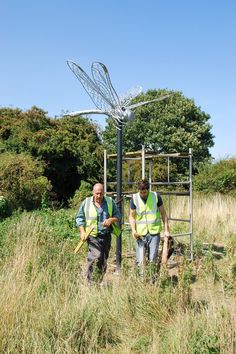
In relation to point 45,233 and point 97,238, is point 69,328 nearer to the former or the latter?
point 97,238

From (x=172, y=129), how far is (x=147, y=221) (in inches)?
1064


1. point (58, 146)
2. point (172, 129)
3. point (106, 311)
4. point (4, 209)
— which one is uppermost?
point (172, 129)

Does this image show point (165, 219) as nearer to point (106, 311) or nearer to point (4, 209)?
point (106, 311)

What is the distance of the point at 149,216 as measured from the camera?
6.33 metres

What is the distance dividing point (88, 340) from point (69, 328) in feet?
0.66

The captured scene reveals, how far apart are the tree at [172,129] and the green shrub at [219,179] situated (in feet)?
36.4

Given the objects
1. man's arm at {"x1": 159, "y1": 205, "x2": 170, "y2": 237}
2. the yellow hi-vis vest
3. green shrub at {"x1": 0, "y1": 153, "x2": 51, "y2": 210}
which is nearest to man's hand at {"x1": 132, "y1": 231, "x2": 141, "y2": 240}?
the yellow hi-vis vest

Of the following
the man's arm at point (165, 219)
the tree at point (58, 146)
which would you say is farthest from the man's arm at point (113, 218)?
the tree at point (58, 146)

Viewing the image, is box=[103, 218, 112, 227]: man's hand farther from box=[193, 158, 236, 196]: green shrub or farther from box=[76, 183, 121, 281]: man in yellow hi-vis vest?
box=[193, 158, 236, 196]: green shrub

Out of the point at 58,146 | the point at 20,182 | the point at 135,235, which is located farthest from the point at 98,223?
the point at 58,146

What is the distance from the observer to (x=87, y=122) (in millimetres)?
22625

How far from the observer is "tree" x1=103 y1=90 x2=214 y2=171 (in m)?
32.6

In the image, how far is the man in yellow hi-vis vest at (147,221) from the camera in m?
6.32

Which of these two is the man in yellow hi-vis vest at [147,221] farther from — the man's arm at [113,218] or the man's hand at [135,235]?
the man's arm at [113,218]
